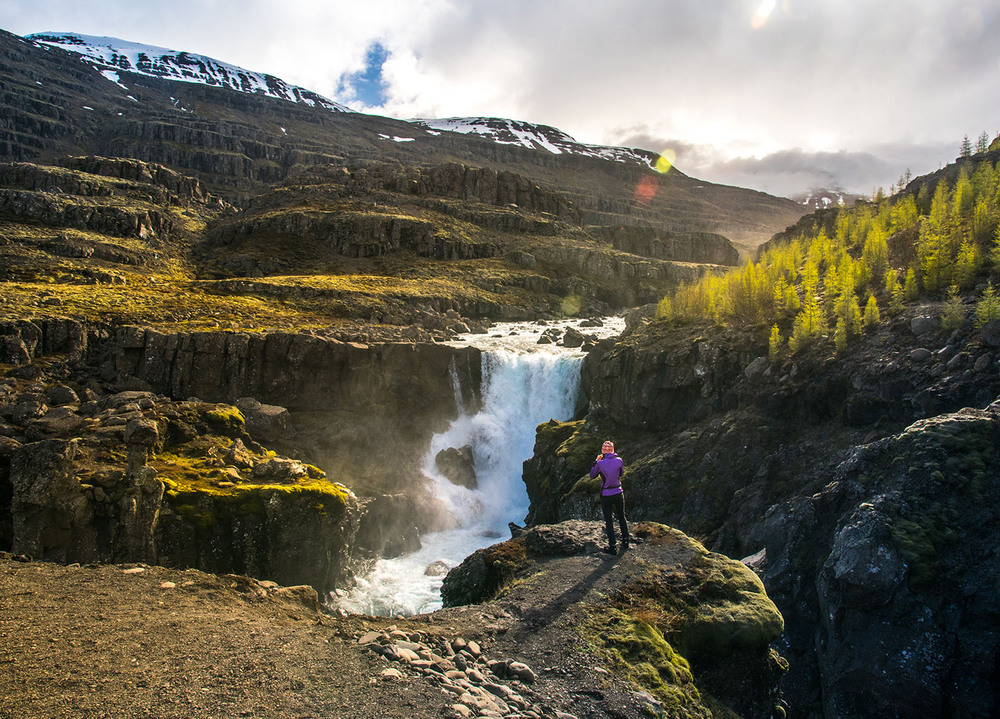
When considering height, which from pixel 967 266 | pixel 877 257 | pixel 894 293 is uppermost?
pixel 877 257

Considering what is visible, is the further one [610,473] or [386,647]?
[610,473]

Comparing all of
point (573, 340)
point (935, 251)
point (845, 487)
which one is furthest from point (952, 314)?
point (573, 340)

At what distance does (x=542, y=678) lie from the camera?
8.45 meters

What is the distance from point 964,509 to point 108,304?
48955mm

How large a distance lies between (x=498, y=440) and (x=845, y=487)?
2682 centimetres

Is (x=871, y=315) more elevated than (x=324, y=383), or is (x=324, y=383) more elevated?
(x=871, y=315)

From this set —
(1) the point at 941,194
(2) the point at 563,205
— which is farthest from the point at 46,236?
(2) the point at 563,205

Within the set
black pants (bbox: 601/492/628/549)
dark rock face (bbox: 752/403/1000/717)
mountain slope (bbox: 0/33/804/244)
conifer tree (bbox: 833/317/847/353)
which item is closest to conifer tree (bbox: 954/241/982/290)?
conifer tree (bbox: 833/317/847/353)

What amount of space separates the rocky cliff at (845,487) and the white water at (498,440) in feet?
17.1

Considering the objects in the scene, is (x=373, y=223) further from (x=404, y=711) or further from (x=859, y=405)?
(x=404, y=711)

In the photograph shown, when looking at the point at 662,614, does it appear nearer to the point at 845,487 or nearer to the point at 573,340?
the point at 845,487

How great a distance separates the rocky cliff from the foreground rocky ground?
237 centimetres

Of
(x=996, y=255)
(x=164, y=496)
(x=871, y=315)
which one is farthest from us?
(x=871, y=315)

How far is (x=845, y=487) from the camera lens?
46.4ft
